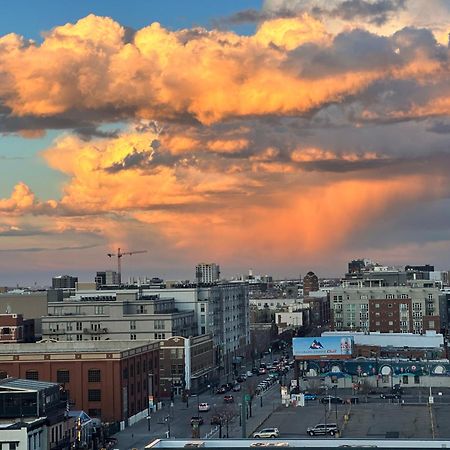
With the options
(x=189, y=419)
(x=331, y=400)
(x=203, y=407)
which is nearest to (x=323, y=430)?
(x=189, y=419)

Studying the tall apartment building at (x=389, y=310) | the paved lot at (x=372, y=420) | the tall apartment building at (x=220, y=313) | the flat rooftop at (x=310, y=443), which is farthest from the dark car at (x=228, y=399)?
A: the tall apartment building at (x=389, y=310)

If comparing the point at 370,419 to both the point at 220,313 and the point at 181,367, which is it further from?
the point at 220,313

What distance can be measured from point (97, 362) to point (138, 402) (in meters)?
8.34

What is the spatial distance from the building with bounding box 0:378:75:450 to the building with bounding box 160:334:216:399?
138 feet

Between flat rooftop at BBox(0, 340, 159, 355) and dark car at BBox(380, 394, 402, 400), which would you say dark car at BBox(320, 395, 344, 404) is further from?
flat rooftop at BBox(0, 340, 159, 355)

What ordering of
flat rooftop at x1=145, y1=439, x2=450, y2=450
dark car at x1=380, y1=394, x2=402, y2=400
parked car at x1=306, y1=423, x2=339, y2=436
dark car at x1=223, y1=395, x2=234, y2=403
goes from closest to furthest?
A: flat rooftop at x1=145, y1=439, x2=450, y2=450 < parked car at x1=306, y1=423, x2=339, y2=436 < dark car at x1=223, y1=395, x2=234, y2=403 < dark car at x1=380, y1=394, x2=402, y2=400

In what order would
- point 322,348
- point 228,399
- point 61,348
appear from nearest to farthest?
1. point 61,348
2. point 228,399
3. point 322,348

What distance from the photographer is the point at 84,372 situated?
323 ft

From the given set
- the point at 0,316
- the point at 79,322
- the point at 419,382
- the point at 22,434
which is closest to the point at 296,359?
the point at 419,382

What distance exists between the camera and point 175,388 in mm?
123188

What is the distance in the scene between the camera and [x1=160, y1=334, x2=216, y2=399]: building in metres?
123

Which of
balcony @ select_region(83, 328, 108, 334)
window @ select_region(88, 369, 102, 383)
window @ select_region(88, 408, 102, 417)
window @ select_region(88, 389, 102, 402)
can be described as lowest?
window @ select_region(88, 408, 102, 417)

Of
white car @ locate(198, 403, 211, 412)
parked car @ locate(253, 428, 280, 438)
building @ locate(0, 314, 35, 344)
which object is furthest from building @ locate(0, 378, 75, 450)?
building @ locate(0, 314, 35, 344)

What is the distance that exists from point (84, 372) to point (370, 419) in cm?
2677
